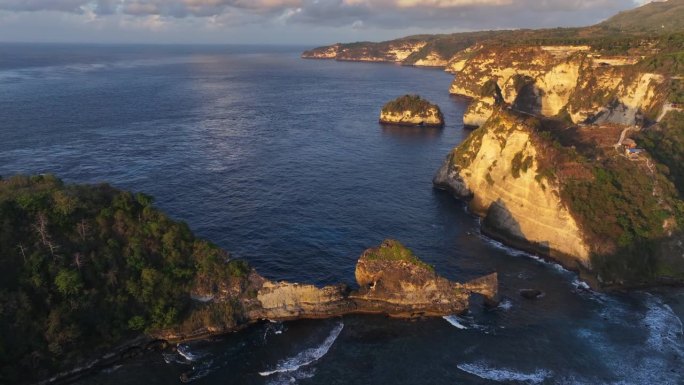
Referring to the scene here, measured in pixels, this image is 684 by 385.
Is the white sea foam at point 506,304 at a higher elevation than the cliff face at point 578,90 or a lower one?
lower

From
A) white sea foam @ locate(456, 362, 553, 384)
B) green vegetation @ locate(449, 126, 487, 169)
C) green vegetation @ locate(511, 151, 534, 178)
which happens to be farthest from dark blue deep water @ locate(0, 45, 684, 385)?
green vegetation @ locate(511, 151, 534, 178)

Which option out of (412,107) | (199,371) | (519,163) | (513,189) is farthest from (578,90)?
(199,371)

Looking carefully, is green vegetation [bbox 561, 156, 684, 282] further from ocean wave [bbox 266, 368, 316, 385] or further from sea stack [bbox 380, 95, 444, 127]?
sea stack [bbox 380, 95, 444, 127]

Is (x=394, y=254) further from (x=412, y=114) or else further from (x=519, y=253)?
(x=412, y=114)

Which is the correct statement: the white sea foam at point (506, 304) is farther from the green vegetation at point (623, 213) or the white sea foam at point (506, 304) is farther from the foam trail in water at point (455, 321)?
the green vegetation at point (623, 213)

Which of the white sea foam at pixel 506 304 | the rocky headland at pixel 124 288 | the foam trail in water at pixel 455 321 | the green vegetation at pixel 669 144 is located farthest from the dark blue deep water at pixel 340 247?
the green vegetation at pixel 669 144

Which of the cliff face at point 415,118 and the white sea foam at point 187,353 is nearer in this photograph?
the white sea foam at point 187,353
